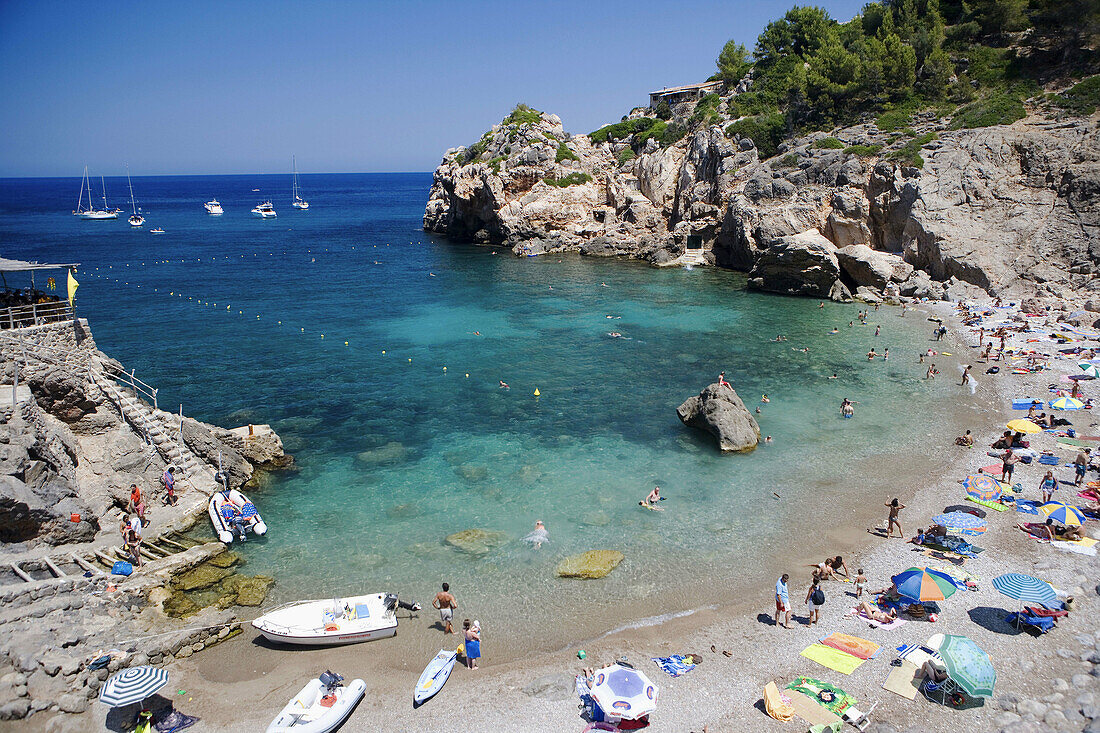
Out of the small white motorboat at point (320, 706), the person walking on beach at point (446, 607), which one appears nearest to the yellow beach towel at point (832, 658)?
the person walking on beach at point (446, 607)

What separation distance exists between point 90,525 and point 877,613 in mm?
22959

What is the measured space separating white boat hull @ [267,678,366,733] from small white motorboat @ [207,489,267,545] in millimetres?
A: 8212

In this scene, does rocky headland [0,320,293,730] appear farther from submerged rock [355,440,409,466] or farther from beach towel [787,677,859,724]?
beach towel [787,677,859,724]

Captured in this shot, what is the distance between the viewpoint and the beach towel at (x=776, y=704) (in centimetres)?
1345

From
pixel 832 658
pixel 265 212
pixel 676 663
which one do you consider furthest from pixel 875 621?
pixel 265 212

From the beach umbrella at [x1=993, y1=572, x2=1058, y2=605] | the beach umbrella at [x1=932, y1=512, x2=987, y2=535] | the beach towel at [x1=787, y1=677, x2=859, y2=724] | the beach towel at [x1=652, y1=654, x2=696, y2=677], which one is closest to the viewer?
the beach towel at [x1=787, y1=677, x2=859, y2=724]

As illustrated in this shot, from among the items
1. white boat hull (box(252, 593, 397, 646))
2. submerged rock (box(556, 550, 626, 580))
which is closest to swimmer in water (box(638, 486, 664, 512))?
submerged rock (box(556, 550, 626, 580))

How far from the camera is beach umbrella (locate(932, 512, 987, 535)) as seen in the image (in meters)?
19.7

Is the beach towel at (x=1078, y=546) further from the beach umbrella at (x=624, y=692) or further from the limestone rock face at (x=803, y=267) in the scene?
the limestone rock face at (x=803, y=267)

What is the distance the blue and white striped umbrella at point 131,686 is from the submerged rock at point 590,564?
34.1 feet

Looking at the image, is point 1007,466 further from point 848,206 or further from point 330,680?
point 848,206

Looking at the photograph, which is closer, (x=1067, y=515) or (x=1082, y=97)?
(x=1067, y=515)

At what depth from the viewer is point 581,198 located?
8512cm

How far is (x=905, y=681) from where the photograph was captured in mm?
14352
